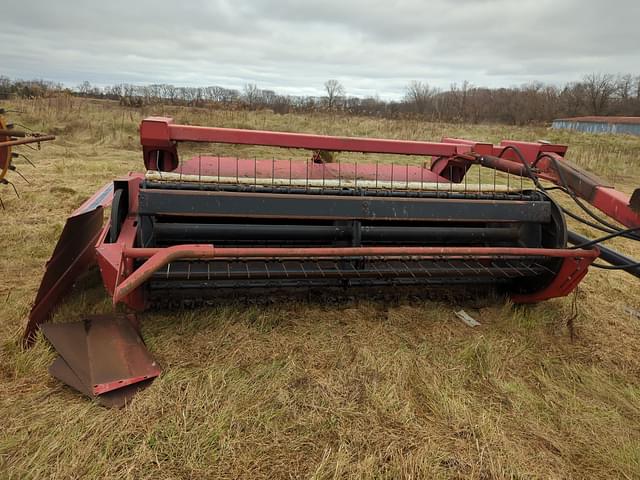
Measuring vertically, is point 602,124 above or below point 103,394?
above

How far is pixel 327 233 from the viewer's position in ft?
9.20

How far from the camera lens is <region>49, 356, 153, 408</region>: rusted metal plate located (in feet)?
6.89

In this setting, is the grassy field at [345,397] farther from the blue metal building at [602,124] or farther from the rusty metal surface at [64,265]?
the blue metal building at [602,124]

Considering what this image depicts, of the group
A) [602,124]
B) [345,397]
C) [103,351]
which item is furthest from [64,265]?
[602,124]

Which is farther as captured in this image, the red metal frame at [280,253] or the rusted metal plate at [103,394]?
the rusted metal plate at [103,394]

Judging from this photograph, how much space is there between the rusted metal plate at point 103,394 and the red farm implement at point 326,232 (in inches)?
16.1

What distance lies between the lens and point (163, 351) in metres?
2.55

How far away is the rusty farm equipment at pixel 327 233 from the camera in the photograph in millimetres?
2490

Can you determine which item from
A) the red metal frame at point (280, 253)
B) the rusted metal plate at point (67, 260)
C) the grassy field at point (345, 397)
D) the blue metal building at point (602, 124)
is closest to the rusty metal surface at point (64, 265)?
the rusted metal plate at point (67, 260)

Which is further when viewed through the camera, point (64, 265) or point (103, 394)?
point (64, 265)

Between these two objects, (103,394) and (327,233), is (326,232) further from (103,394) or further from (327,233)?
(103,394)

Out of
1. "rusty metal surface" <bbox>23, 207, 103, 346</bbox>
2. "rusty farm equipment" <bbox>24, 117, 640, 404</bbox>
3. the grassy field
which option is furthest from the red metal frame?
"rusty metal surface" <bbox>23, 207, 103, 346</bbox>

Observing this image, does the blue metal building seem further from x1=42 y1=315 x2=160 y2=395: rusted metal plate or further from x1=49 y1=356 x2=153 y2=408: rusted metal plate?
x1=49 y1=356 x2=153 y2=408: rusted metal plate

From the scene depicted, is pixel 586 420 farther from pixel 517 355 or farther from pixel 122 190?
pixel 122 190
